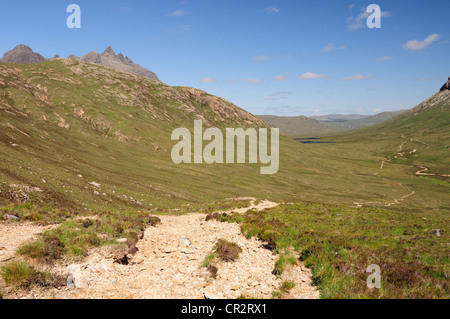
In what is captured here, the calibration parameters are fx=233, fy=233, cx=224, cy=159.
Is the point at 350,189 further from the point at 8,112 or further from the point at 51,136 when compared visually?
the point at 8,112

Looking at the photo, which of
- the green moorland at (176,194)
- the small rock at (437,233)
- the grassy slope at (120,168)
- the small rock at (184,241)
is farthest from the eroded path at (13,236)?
the small rock at (437,233)

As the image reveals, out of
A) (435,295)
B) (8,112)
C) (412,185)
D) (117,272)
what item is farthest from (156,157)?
(412,185)

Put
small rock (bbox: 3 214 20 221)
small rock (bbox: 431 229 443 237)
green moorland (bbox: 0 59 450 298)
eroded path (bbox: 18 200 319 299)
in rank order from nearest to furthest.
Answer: eroded path (bbox: 18 200 319 299), green moorland (bbox: 0 59 450 298), small rock (bbox: 3 214 20 221), small rock (bbox: 431 229 443 237)

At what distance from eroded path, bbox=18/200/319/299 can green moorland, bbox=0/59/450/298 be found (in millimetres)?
1184

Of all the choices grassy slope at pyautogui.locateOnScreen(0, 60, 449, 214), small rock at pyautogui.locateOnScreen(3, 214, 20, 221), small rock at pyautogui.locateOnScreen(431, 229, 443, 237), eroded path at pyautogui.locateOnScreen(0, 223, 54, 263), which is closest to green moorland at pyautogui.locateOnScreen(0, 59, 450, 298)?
grassy slope at pyautogui.locateOnScreen(0, 60, 449, 214)

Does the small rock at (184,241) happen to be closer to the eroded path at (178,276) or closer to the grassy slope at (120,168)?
the eroded path at (178,276)

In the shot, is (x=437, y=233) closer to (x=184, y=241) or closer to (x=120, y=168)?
(x=184, y=241)

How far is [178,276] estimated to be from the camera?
40.8ft

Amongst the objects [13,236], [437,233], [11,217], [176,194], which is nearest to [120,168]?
[176,194]

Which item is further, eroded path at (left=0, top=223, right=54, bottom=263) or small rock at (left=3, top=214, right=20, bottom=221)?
small rock at (left=3, top=214, right=20, bottom=221)

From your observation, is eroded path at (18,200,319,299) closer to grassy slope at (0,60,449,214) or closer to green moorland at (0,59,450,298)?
green moorland at (0,59,450,298)

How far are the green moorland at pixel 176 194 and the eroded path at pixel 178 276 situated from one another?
3.88ft

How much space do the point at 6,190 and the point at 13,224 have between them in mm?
13947

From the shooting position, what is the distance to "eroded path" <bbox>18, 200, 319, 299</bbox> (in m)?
10.9
